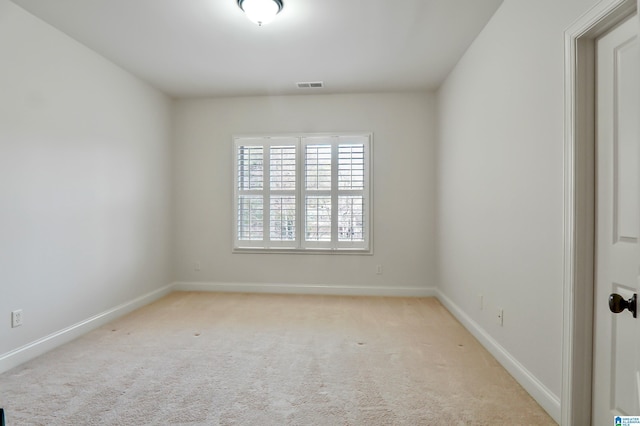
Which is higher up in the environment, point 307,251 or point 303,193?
point 303,193

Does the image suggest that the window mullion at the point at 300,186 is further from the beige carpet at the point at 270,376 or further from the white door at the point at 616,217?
the white door at the point at 616,217

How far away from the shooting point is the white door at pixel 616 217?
55.2 inches

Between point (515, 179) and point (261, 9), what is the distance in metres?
2.18

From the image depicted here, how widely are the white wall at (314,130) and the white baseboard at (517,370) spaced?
1.25 metres

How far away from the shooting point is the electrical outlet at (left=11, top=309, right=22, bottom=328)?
7.85 feet

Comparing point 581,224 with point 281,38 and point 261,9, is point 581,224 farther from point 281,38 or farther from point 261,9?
point 281,38

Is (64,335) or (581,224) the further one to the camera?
(64,335)

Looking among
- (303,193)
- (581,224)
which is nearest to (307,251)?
(303,193)

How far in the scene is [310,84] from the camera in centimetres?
399

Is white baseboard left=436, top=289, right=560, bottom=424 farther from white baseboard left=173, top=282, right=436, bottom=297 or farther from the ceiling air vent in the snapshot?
the ceiling air vent

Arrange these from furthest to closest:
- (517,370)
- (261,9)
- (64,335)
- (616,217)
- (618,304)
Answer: (64,335), (261,9), (517,370), (616,217), (618,304)

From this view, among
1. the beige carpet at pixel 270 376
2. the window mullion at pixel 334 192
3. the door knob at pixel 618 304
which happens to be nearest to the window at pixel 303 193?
the window mullion at pixel 334 192

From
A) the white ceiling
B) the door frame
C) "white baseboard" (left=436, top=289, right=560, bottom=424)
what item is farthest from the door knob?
the white ceiling

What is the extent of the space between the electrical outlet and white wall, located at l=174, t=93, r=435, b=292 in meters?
2.13
